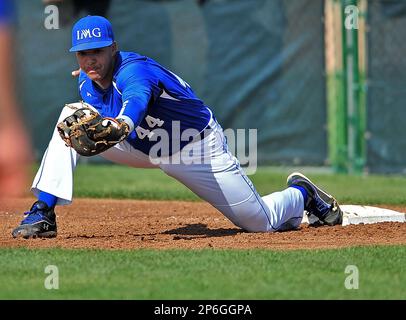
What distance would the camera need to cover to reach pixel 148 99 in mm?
4355

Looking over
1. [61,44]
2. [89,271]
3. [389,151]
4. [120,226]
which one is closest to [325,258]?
[89,271]

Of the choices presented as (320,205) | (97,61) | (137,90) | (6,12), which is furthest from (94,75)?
(6,12)

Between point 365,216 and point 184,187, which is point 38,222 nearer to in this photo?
point 365,216

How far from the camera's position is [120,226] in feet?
19.5

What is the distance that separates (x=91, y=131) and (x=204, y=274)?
997 mm

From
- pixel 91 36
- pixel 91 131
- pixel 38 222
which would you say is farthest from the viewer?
pixel 38 222

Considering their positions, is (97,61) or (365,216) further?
(365,216)

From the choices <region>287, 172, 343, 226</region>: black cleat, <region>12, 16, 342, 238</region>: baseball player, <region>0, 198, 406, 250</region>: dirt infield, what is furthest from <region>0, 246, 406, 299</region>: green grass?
<region>287, 172, 343, 226</region>: black cleat

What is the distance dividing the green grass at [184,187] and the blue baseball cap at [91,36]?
3.86 metres

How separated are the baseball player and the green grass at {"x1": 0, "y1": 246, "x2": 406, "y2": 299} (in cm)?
59

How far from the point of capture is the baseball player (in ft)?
14.0

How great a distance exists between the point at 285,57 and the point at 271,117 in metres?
0.86

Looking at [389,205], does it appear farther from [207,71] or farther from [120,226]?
[207,71]

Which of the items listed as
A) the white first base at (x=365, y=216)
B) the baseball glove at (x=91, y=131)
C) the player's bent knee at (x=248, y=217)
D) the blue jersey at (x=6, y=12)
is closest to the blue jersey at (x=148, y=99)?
the baseball glove at (x=91, y=131)
